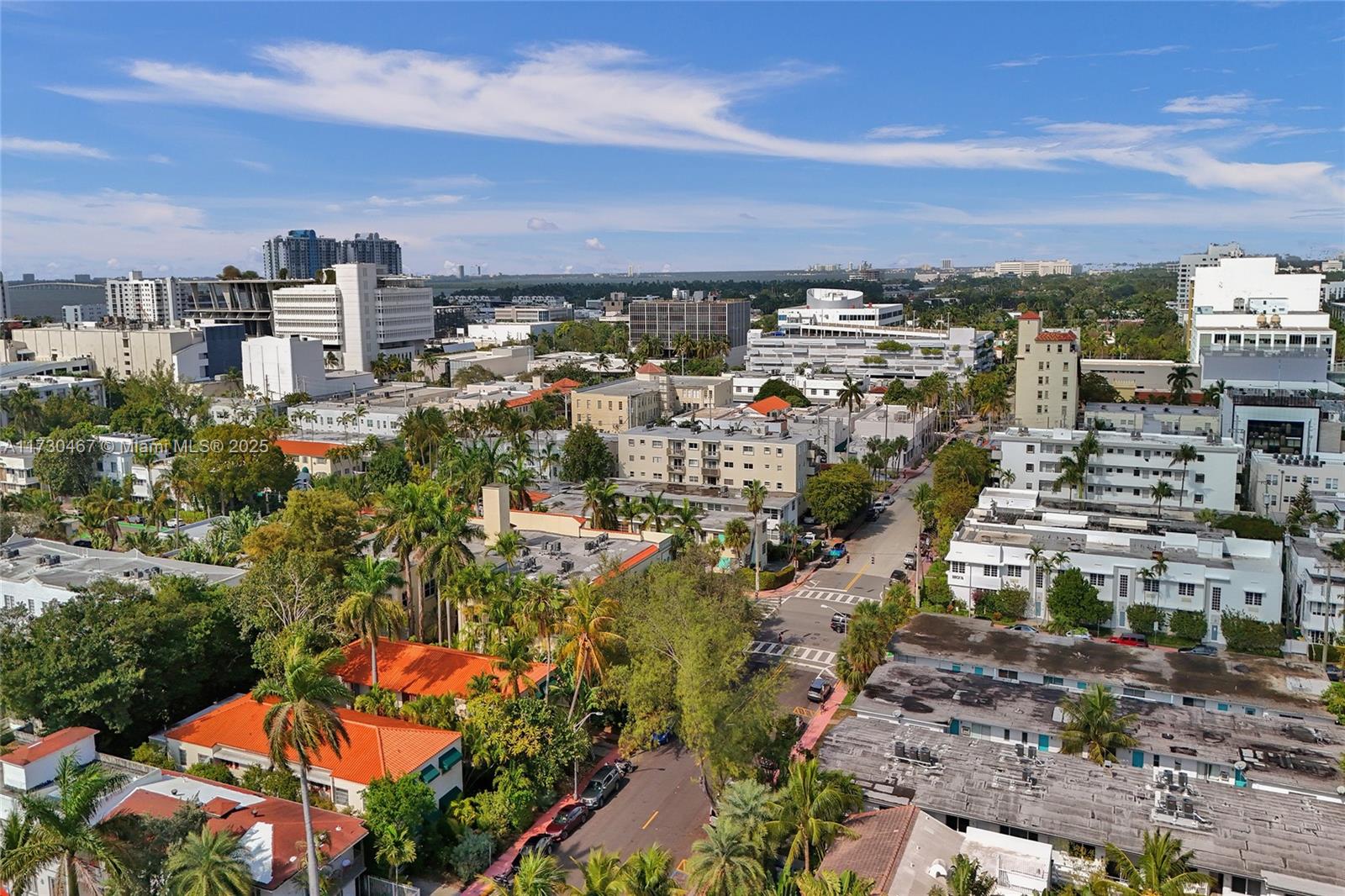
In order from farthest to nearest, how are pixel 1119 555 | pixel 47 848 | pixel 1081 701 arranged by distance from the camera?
pixel 1119 555 < pixel 1081 701 < pixel 47 848

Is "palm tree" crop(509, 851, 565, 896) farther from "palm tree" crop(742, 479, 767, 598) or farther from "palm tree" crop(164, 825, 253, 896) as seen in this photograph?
"palm tree" crop(742, 479, 767, 598)

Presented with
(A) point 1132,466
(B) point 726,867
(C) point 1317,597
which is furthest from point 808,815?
(A) point 1132,466

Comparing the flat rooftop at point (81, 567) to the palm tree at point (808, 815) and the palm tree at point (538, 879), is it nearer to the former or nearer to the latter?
the palm tree at point (538, 879)

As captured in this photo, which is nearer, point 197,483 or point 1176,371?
point 197,483

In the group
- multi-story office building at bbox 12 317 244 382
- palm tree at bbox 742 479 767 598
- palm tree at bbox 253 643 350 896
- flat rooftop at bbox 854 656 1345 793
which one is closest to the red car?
palm tree at bbox 253 643 350 896

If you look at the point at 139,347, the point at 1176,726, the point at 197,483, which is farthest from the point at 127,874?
the point at 139,347

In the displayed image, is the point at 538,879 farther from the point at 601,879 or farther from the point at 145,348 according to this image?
the point at 145,348

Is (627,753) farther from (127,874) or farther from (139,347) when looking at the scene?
(139,347)
